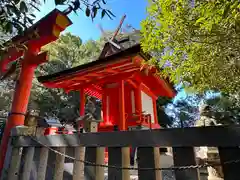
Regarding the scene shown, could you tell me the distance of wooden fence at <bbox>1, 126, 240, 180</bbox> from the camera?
1.00 m

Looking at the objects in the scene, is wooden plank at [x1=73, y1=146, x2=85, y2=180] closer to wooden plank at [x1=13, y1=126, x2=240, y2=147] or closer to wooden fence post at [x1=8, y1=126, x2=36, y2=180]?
wooden plank at [x1=13, y1=126, x2=240, y2=147]

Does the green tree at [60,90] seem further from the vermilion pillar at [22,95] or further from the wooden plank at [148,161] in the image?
the wooden plank at [148,161]

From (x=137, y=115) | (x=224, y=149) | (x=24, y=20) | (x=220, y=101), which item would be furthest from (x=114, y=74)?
(x=220, y=101)

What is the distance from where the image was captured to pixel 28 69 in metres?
2.99

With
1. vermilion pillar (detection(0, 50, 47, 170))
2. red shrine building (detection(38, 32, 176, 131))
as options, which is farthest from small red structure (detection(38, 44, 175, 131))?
vermilion pillar (detection(0, 50, 47, 170))

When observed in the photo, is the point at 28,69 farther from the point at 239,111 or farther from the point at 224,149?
the point at 239,111

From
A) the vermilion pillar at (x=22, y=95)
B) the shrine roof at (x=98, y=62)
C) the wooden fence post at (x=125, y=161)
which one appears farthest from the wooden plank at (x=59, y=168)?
the shrine roof at (x=98, y=62)

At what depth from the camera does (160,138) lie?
120cm

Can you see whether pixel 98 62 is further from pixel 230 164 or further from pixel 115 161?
pixel 230 164

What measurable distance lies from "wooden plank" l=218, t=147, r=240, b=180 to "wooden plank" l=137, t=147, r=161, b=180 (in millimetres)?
422

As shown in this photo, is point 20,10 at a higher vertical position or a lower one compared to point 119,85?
lower

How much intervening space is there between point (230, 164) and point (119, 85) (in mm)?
5197

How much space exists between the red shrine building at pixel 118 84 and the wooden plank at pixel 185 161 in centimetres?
349

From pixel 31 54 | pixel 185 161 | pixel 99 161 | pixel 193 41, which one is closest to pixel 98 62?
pixel 31 54
